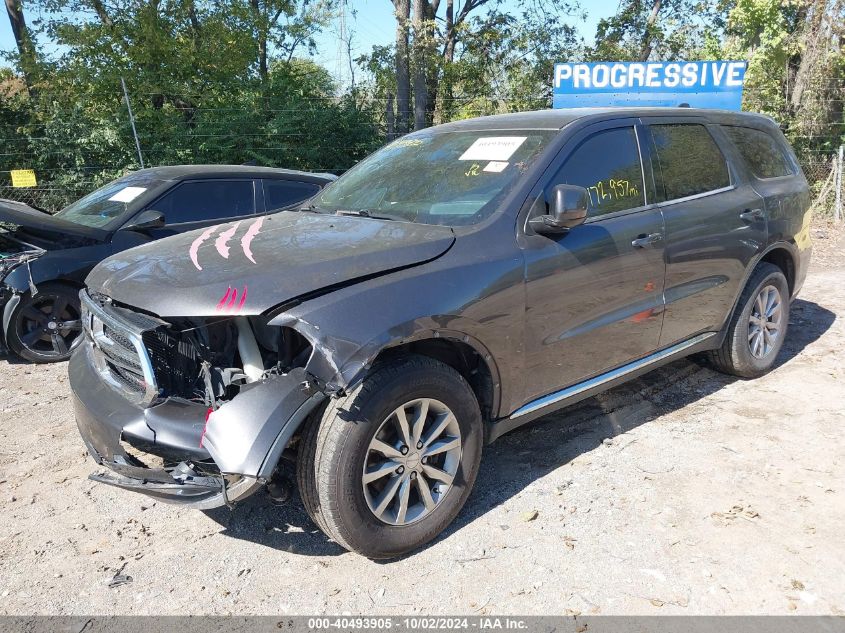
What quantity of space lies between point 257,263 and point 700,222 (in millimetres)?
2788

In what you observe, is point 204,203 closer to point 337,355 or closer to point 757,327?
point 337,355

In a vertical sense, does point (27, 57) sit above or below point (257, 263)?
above

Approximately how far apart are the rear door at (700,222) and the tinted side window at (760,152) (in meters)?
0.19

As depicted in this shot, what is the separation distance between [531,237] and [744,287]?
2253 mm

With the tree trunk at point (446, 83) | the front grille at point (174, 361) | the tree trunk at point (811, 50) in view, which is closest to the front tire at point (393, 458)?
the front grille at point (174, 361)

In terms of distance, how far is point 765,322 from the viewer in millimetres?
5012

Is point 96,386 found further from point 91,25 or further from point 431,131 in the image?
point 91,25

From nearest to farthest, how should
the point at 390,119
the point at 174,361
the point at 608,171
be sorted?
the point at 174,361
the point at 608,171
the point at 390,119

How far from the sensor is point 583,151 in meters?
3.68

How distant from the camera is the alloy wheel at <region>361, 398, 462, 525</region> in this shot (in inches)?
114

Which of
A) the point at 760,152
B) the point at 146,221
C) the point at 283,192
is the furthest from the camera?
the point at 283,192

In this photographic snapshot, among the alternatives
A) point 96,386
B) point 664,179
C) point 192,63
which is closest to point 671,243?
point 664,179

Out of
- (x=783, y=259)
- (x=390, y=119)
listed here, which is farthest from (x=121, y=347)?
(x=390, y=119)

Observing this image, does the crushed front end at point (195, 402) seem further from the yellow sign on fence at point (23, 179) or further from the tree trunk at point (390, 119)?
the tree trunk at point (390, 119)
